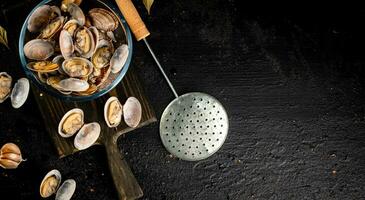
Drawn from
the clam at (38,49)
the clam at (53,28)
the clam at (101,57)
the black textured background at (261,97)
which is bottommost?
the black textured background at (261,97)

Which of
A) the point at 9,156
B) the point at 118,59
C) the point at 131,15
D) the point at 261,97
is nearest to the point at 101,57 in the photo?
the point at 118,59

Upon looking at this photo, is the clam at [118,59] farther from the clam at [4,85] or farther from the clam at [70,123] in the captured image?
the clam at [4,85]

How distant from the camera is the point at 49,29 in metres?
1.46

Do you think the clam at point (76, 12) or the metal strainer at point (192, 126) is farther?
the metal strainer at point (192, 126)

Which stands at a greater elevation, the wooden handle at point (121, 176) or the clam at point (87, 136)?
the clam at point (87, 136)

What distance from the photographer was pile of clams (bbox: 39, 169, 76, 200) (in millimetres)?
A: 1680

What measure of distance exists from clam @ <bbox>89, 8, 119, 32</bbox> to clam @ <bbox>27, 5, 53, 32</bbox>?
134mm

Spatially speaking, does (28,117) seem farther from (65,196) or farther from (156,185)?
(156,185)

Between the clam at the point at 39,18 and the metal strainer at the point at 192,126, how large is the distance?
1.38ft

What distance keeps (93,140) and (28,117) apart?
0.30 meters

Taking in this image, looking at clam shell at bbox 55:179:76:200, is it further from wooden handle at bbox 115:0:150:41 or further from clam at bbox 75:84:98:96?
wooden handle at bbox 115:0:150:41

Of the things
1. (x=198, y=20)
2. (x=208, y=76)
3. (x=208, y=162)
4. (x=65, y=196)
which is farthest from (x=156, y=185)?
(x=198, y=20)

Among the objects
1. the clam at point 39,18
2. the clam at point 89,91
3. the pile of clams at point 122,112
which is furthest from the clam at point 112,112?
the clam at point 39,18

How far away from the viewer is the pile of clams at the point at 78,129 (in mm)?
1570
